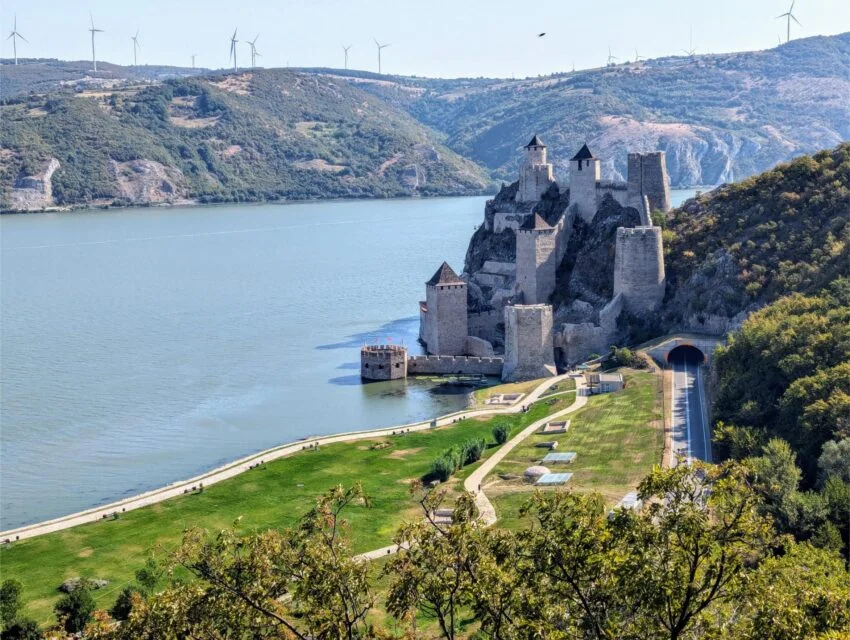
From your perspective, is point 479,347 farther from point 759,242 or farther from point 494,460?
point 494,460

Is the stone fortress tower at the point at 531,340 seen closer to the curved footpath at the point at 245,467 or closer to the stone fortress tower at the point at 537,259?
the curved footpath at the point at 245,467

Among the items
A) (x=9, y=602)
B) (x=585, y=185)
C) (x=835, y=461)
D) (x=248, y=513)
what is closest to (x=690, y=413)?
(x=835, y=461)

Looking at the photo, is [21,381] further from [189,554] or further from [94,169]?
[94,169]

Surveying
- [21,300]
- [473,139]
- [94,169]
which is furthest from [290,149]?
[21,300]

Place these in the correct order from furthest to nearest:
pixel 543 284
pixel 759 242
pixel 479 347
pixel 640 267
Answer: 1. pixel 543 284
2. pixel 479 347
3. pixel 640 267
4. pixel 759 242

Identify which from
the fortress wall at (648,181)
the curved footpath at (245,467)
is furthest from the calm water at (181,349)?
the fortress wall at (648,181)

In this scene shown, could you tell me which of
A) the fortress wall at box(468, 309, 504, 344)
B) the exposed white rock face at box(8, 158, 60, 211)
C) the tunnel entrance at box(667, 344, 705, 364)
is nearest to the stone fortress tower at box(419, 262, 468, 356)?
the fortress wall at box(468, 309, 504, 344)
